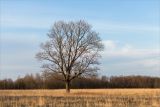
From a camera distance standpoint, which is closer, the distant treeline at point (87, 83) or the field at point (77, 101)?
the field at point (77, 101)

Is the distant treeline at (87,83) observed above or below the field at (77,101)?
above

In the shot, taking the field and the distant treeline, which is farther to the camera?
the distant treeline

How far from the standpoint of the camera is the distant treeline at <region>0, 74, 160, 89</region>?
93062mm

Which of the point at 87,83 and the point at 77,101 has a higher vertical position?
the point at 87,83

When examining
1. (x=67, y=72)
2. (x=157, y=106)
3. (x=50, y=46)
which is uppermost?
(x=50, y=46)

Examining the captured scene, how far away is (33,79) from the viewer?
102688 millimetres

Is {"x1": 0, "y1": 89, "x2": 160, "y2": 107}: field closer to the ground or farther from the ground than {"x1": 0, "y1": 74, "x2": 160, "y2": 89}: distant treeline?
closer to the ground

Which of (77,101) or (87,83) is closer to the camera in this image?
(77,101)

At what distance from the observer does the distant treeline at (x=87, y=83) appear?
305ft

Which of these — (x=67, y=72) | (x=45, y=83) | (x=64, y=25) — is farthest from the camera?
(x=45, y=83)

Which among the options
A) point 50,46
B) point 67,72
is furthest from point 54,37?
point 67,72

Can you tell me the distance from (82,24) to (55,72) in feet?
28.7

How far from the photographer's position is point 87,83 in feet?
328

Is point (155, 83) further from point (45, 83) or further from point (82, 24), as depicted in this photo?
point (82, 24)
